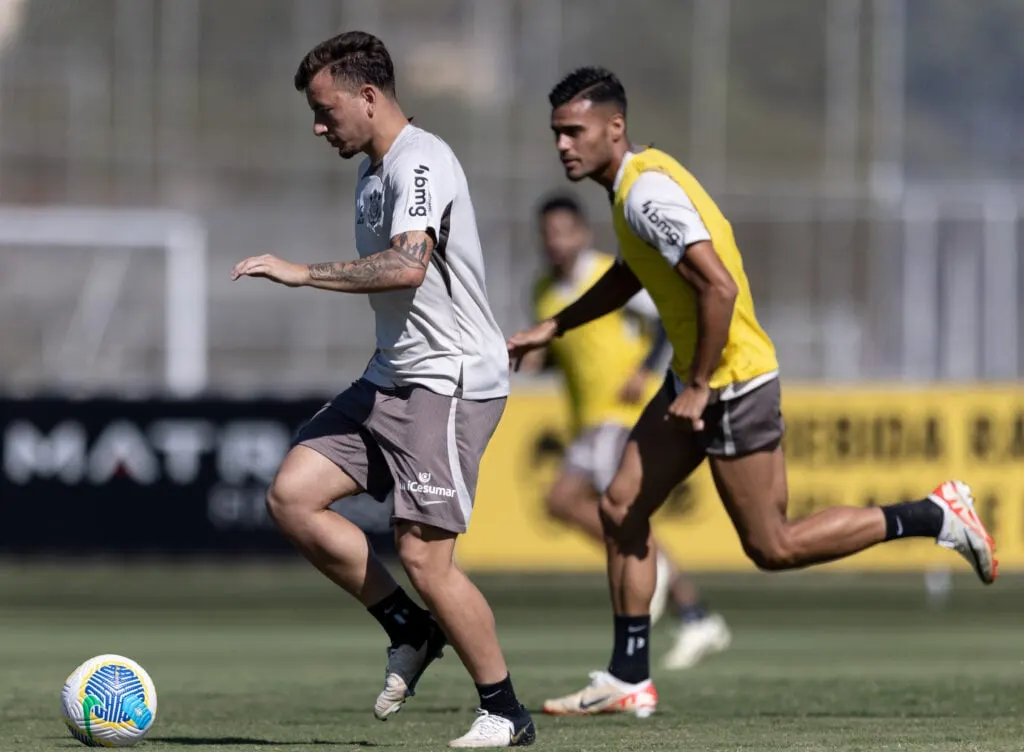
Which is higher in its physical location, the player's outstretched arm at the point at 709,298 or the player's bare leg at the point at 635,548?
the player's outstretched arm at the point at 709,298

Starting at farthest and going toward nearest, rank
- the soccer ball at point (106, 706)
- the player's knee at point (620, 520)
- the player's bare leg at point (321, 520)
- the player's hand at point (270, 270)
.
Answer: the player's knee at point (620, 520) < the player's bare leg at point (321, 520) < the soccer ball at point (106, 706) < the player's hand at point (270, 270)

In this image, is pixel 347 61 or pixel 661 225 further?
pixel 661 225

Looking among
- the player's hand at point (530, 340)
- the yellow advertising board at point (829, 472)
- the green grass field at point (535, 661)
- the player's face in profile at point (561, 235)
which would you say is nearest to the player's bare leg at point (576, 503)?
the green grass field at point (535, 661)

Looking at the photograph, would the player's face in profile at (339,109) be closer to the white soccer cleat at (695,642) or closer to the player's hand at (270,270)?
the player's hand at (270,270)

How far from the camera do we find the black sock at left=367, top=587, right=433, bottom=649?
287 inches

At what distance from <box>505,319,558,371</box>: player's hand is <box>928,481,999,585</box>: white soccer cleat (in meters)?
1.69

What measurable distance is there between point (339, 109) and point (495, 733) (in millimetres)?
2210

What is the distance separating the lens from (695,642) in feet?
36.8

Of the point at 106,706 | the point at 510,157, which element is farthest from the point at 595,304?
the point at 510,157

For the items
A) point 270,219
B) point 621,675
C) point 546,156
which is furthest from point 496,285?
point 621,675

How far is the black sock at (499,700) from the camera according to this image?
23.0 feet

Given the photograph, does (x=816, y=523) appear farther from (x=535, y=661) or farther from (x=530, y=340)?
(x=535, y=661)

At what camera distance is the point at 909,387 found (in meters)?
17.8

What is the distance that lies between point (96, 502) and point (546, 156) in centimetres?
1079
